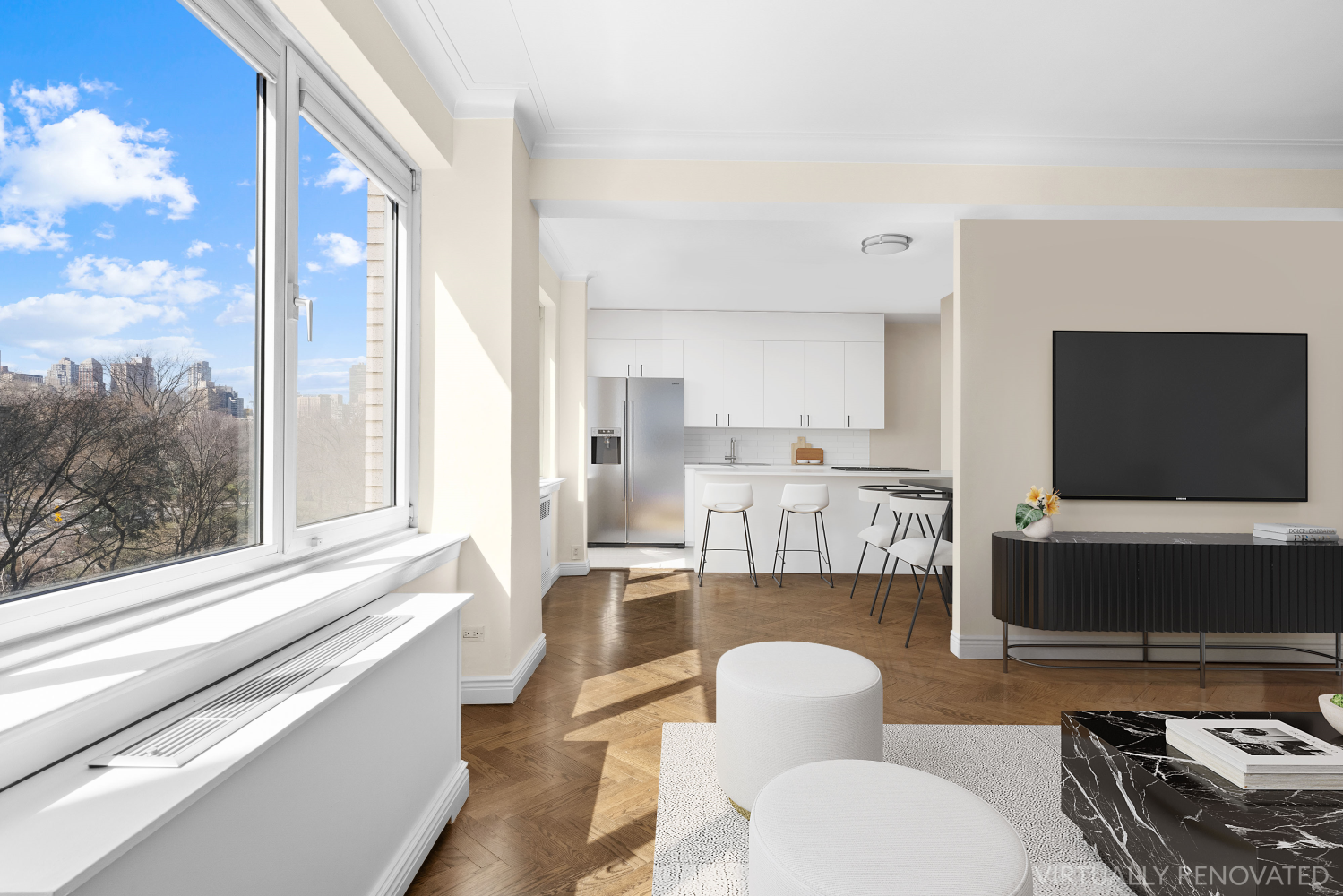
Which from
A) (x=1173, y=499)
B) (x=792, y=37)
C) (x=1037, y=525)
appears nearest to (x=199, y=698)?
(x=792, y=37)

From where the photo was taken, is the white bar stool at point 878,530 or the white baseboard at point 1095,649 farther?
the white bar stool at point 878,530

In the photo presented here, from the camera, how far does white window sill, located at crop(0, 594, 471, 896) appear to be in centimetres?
72

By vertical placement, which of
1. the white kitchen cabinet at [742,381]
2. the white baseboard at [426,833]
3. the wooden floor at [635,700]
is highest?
the white kitchen cabinet at [742,381]

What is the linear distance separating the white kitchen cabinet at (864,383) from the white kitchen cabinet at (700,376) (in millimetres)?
1408

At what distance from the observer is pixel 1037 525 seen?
133 inches

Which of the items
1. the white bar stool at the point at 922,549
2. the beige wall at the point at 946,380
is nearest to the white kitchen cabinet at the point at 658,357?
the beige wall at the point at 946,380

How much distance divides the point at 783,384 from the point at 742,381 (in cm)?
46

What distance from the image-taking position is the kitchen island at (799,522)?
5.70 m

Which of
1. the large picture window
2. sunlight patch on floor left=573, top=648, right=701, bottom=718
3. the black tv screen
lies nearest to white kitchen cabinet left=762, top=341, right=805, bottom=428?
the black tv screen

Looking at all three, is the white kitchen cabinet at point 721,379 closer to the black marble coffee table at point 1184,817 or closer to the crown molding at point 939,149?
the crown molding at point 939,149

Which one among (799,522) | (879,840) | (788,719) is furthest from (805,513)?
(879,840)

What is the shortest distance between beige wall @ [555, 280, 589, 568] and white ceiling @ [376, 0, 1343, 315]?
84.7 inches

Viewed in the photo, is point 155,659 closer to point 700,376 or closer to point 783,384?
point 700,376

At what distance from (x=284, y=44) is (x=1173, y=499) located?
4.50m
